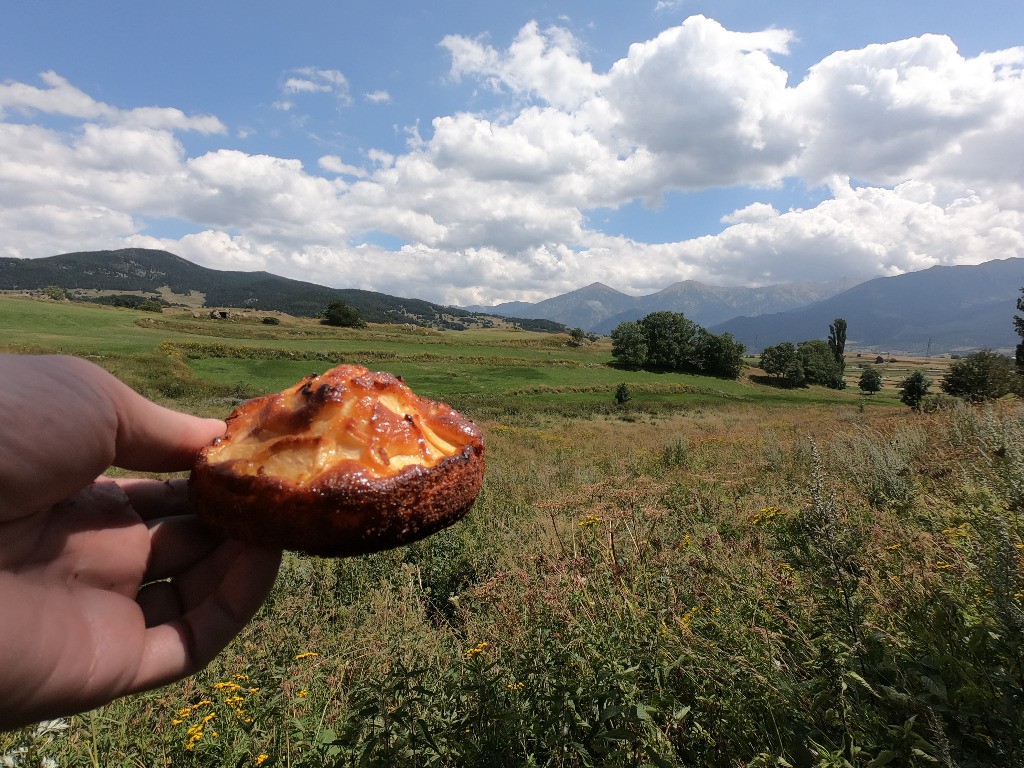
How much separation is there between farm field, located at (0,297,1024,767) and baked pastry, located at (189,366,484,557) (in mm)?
1003

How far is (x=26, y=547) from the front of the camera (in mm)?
2004

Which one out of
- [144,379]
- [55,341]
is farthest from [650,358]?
[55,341]

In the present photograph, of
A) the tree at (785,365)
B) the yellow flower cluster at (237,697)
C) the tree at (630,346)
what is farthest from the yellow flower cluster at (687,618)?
the tree at (785,365)

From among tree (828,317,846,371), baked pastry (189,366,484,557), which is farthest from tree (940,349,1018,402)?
tree (828,317,846,371)

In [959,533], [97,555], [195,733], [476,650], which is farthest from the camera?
[959,533]

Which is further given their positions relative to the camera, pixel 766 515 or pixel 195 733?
pixel 766 515

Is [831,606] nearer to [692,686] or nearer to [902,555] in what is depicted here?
[692,686]

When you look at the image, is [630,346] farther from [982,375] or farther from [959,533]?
[959,533]

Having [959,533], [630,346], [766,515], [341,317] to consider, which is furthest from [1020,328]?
[341,317]

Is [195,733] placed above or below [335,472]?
below

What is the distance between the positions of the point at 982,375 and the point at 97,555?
36277 mm

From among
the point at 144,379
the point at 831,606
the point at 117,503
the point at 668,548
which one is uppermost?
the point at 117,503

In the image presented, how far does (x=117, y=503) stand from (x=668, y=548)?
402 centimetres

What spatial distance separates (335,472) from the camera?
81.2 inches
